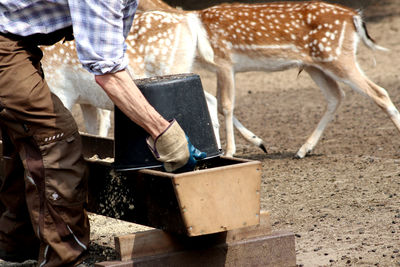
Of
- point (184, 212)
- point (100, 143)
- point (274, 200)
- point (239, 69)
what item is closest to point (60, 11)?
point (184, 212)

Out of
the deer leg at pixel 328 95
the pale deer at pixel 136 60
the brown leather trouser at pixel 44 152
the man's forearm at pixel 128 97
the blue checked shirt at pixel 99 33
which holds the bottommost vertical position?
the deer leg at pixel 328 95

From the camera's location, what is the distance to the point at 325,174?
5.36 meters

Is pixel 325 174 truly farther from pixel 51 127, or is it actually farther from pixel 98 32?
pixel 98 32

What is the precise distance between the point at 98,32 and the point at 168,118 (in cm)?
55

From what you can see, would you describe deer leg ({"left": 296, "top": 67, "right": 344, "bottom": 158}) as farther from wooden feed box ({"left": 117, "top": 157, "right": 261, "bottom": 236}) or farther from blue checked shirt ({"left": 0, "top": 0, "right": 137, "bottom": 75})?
blue checked shirt ({"left": 0, "top": 0, "right": 137, "bottom": 75})

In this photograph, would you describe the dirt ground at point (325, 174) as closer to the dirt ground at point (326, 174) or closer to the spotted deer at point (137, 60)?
the dirt ground at point (326, 174)

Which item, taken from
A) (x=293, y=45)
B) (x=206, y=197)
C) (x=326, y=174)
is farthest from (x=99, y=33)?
(x=293, y=45)

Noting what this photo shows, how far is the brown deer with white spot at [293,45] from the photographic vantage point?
6211 mm

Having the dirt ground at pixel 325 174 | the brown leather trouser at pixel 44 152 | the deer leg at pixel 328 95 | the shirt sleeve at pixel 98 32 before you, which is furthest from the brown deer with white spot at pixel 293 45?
the shirt sleeve at pixel 98 32

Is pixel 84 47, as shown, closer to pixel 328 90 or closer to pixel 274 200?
pixel 274 200

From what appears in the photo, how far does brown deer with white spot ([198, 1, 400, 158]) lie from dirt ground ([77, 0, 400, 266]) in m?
0.45

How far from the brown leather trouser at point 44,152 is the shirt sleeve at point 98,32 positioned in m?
0.41

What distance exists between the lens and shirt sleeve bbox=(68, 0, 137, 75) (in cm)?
268

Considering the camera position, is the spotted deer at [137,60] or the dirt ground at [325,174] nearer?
the dirt ground at [325,174]
